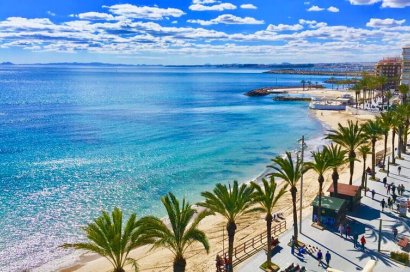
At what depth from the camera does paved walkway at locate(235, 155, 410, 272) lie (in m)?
24.2

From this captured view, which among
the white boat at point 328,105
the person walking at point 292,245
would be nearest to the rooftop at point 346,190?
the person walking at point 292,245

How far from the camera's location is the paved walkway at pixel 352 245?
24.2 metres

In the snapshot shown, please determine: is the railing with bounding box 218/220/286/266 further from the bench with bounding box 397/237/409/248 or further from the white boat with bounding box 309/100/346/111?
the white boat with bounding box 309/100/346/111

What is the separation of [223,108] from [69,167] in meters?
80.4

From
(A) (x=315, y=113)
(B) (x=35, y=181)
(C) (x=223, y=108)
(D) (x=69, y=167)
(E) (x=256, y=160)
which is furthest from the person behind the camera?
(C) (x=223, y=108)

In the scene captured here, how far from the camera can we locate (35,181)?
4850 cm

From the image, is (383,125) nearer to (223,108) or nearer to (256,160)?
(256,160)

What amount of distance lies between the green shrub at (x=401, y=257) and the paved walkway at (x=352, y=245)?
36 cm

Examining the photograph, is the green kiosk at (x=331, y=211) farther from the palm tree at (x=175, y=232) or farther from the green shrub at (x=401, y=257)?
the palm tree at (x=175, y=232)

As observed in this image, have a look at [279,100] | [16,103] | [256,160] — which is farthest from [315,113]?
[16,103]

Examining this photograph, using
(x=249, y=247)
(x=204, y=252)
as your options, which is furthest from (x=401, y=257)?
(x=204, y=252)

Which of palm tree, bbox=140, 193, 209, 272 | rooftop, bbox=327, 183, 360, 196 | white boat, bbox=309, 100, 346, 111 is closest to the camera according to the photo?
palm tree, bbox=140, 193, 209, 272

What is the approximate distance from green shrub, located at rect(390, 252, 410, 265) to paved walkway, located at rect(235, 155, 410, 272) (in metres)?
0.36

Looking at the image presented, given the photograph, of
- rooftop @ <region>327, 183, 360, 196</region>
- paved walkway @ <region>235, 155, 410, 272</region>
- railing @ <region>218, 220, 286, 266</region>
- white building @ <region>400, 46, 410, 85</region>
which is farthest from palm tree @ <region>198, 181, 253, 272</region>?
white building @ <region>400, 46, 410, 85</region>
